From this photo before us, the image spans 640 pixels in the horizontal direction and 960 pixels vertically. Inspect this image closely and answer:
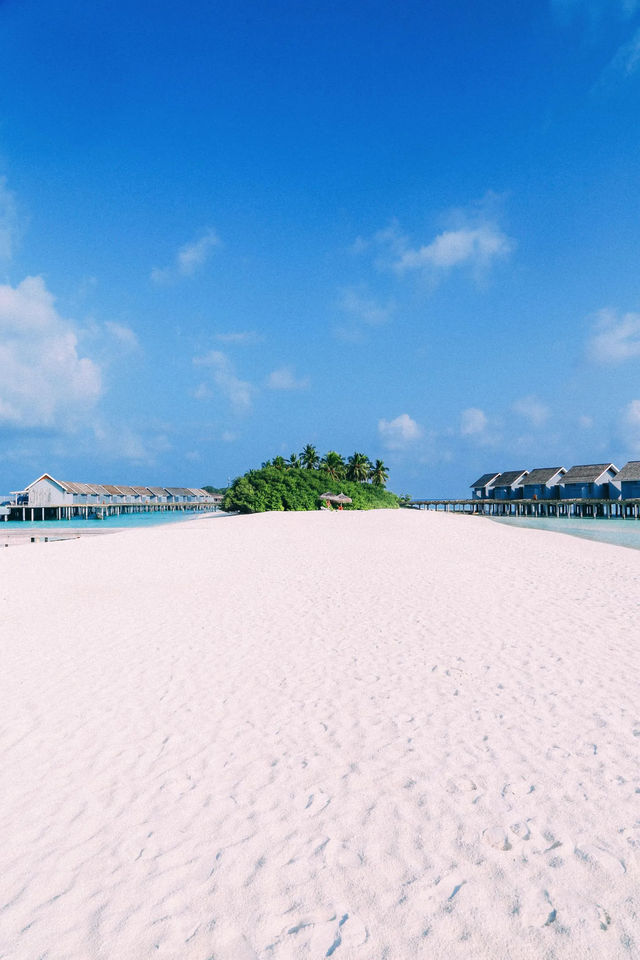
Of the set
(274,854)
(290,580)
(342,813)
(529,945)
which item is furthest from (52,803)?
(290,580)

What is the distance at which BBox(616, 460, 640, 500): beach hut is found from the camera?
6163cm

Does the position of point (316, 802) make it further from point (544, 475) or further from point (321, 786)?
point (544, 475)

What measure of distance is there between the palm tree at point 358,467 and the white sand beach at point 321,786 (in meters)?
65.4

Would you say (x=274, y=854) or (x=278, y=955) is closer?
(x=278, y=955)

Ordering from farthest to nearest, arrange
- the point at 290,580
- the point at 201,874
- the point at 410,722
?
the point at 290,580 → the point at 410,722 → the point at 201,874

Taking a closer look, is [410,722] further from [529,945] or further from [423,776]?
[529,945]

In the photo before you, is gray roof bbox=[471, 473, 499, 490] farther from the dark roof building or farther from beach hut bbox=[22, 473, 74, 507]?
beach hut bbox=[22, 473, 74, 507]

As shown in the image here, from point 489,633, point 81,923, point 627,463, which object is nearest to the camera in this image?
point 81,923

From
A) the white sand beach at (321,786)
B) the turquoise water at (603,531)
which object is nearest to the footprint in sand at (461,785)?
the white sand beach at (321,786)

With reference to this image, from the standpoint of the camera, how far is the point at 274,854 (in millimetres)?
2914

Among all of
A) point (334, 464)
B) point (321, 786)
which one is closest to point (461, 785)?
point (321, 786)

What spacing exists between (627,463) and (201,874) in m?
73.4

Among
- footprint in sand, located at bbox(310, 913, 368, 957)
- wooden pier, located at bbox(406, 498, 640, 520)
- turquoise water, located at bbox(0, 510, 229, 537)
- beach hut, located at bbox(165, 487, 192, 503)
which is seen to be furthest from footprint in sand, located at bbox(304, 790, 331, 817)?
beach hut, located at bbox(165, 487, 192, 503)

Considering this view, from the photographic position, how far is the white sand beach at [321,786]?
2.45m
